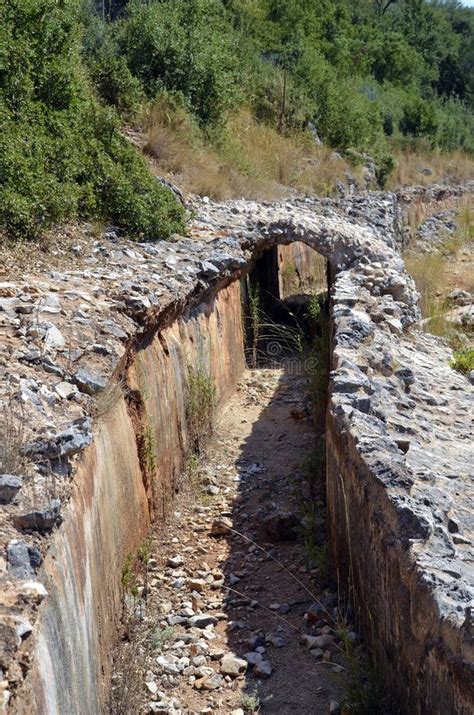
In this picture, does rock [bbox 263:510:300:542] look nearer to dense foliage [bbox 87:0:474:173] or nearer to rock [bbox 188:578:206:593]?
rock [bbox 188:578:206:593]

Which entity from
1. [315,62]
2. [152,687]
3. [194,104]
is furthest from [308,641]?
[315,62]

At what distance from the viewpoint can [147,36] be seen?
1459 cm

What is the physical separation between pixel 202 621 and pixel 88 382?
1.56 meters

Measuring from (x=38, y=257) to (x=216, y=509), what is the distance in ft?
7.59

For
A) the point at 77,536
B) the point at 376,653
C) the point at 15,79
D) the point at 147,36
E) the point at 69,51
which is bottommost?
the point at 376,653

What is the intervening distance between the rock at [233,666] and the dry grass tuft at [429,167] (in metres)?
17.5

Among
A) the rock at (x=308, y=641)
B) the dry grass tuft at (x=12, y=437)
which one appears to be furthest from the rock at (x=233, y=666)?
the dry grass tuft at (x=12, y=437)

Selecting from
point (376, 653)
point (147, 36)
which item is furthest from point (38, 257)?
point (147, 36)

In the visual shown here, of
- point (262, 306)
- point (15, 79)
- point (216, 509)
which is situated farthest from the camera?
point (262, 306)

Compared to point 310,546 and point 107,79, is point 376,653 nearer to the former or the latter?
point 310,546

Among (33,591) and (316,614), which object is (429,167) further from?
(33,591)

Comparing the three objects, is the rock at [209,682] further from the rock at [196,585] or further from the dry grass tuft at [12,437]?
the dry grass tuft at [12,437]

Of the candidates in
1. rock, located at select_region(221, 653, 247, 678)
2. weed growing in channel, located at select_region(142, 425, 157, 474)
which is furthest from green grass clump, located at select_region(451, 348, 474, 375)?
rock, located at select_region(221, 653, 247, 678)

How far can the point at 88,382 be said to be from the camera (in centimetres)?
489
